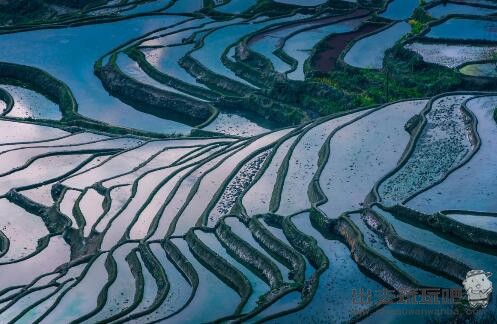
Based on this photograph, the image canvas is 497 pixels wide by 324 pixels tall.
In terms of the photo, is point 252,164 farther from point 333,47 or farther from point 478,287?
point 333,47

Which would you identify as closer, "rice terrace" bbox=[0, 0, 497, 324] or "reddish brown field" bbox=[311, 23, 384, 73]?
"rice terrace" bbox=[0, 0, 497, 324]

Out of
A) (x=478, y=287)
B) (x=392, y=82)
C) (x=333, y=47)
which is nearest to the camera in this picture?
(x=478, y=287)

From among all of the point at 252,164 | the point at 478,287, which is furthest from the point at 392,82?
the point at 478,287

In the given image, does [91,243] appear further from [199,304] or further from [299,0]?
[299,0]

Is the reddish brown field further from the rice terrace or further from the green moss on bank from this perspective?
the green moss on bank

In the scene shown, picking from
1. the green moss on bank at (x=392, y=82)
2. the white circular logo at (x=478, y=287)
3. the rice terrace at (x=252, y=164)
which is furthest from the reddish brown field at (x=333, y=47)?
the white circular logo at (x=478, y=287)

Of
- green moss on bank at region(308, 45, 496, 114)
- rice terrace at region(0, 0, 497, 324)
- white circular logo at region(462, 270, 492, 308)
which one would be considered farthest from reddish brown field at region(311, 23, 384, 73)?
white circular logo at region(462, 270, 492, 308)

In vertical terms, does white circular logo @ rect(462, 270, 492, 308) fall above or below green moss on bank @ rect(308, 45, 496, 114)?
below

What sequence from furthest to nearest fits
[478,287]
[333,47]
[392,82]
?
[333,47] < [392,82] < [478,287]

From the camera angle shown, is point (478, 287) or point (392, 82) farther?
point (392, 82)
